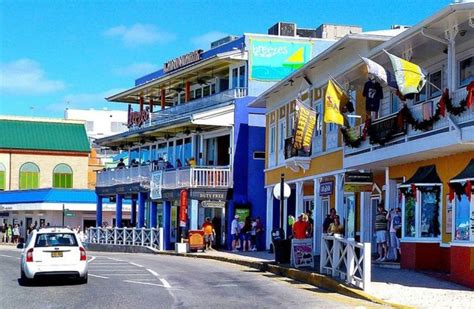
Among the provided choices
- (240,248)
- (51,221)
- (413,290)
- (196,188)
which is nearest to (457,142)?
(413,290)

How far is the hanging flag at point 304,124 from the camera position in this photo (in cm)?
3145

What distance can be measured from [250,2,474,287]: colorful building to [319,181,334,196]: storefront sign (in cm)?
5

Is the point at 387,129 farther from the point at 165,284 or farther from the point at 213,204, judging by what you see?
the point at 213,204

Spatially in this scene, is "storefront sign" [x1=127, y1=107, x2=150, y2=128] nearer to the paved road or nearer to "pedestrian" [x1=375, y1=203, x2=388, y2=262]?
the paved road

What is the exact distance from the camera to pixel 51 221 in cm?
6981

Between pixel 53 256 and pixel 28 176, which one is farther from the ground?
pixel 28 176

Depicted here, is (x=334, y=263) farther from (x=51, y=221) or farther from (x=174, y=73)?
(x=51, y=221)

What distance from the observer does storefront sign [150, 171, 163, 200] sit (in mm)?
47062

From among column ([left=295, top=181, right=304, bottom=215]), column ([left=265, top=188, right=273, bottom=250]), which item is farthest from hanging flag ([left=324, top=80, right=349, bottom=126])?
column ([left=265, top=188, right=273, bottom=250])

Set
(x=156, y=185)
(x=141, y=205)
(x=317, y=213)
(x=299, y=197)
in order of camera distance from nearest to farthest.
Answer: (x=317, y=213), (x=299, y=197), (x=156, y=185), (x=141, y=205)

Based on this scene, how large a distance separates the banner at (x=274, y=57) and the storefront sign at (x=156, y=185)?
7719mm

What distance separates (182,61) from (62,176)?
3383 centimetres

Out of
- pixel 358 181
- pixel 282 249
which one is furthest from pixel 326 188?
pixel 282 249

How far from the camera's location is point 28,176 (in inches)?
3068
